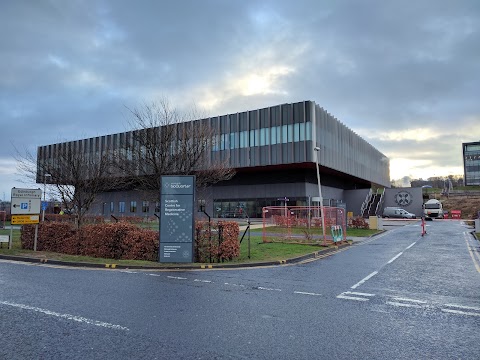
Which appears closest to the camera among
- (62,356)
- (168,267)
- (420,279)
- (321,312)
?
(62,356)

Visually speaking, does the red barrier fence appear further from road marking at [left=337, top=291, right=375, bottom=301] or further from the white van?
the white van

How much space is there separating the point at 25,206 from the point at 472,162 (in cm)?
13502

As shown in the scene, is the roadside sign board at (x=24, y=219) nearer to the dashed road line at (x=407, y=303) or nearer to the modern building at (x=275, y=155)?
the dashed road line at (x=407, y=303)

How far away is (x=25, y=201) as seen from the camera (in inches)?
587

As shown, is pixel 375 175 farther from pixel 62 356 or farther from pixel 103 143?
pixel 62 356

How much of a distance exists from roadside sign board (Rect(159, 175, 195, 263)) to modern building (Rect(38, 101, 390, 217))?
90.7 feet

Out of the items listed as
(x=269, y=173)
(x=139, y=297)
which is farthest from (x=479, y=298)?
(x=269, y=173)

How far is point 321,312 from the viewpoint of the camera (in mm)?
6402

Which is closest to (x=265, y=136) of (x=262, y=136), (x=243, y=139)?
(x=262, y=136)

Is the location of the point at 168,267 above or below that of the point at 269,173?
below

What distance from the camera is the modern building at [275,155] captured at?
44875 millimetres

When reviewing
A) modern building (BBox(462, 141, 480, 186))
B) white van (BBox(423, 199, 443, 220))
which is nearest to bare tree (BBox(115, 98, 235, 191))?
white van (BBox(423, 199, 443, 220))

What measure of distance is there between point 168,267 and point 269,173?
135ft

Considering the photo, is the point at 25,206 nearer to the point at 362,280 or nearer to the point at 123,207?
the point at 362,280
